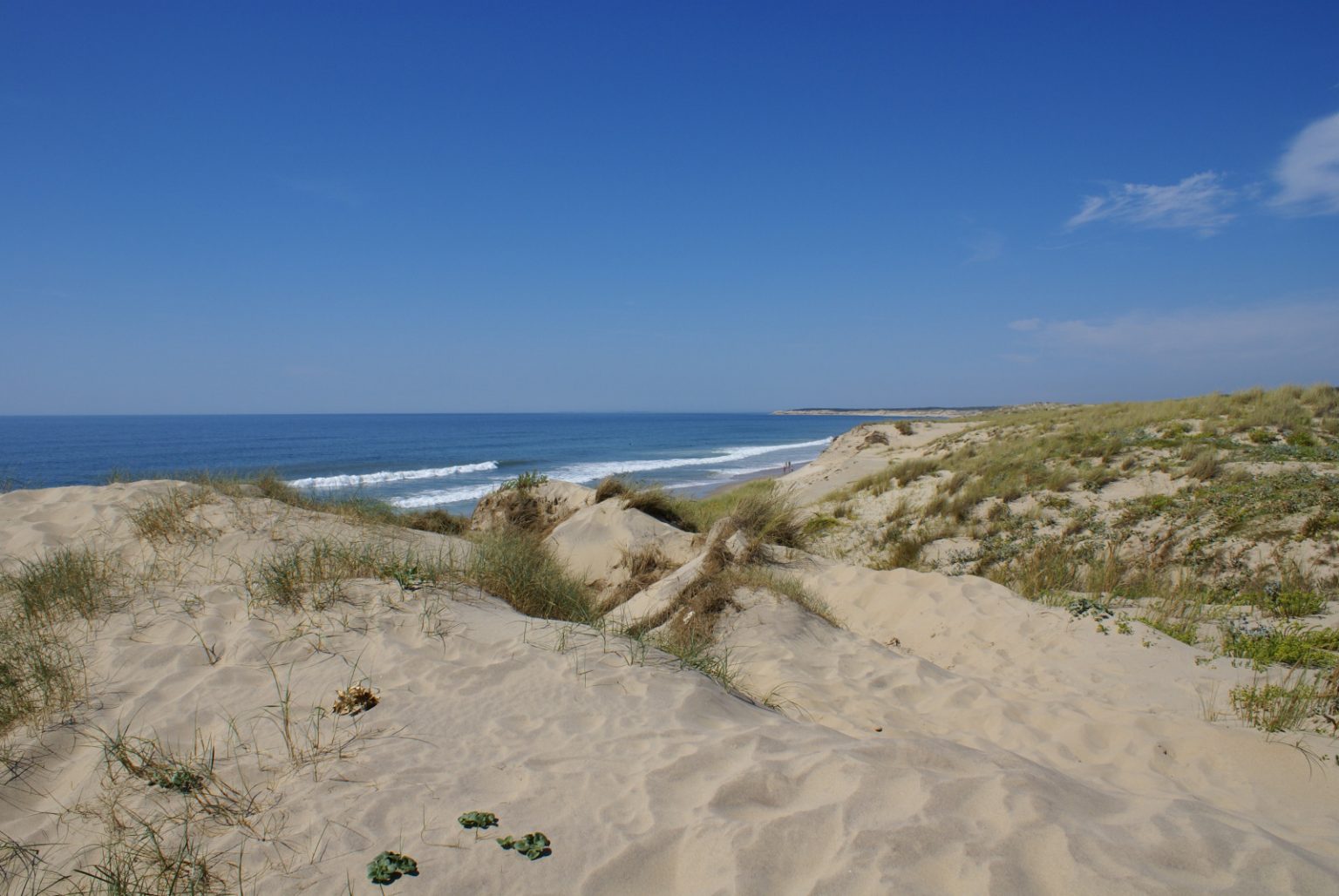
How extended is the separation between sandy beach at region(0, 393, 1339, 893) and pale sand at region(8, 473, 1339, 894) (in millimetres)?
17

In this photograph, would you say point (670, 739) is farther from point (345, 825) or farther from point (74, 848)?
point (74, 848)

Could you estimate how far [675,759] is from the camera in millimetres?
3162

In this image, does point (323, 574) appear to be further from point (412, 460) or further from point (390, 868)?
point (412, 460)

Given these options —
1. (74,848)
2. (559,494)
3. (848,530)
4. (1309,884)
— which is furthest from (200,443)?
(1309,884)

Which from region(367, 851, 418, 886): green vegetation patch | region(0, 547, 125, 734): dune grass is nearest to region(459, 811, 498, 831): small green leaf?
region(367, 851, 418, 886): green vegetation patch

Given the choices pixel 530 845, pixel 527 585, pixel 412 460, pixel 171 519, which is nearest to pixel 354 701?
pixel 530 845

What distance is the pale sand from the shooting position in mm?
2475

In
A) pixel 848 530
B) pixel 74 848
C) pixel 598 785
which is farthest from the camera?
pixel 848 530

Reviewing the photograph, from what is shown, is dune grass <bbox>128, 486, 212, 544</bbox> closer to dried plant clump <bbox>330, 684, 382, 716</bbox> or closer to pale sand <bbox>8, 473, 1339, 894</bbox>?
pale sand <bbox>8, 473, 1339, 894</bbox>

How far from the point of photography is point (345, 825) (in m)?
2.66

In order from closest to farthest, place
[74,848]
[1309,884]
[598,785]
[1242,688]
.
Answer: [1309,884] < [74,848] < [598,785] < [1242,688]

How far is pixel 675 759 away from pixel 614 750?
0.33 m

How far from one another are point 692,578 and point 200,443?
54.8 meters

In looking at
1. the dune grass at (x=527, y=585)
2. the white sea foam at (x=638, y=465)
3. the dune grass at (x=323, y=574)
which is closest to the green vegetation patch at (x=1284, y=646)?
the dune grass at (x=527, y=585)
